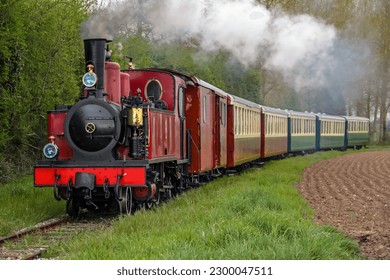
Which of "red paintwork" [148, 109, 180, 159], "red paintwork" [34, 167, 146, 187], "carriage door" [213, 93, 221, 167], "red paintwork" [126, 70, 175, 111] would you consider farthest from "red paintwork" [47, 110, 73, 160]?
"carriage door" [213, 93, 221, 167]

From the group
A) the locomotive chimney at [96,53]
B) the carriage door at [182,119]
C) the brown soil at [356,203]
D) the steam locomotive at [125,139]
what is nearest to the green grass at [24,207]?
the steam locomotive at [125,139]

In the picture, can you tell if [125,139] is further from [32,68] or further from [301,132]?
[301,132]

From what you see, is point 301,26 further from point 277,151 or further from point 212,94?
point 212,94

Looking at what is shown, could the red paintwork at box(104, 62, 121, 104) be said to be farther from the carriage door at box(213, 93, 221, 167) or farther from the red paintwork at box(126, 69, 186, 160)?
the carriage door at box(213, 93, 221, 167)

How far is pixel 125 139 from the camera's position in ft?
37.0

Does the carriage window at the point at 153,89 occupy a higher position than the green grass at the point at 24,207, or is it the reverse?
the carriage window at the point at 153,89

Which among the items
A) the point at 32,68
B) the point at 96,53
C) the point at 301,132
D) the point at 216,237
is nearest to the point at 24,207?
the point at 96,53

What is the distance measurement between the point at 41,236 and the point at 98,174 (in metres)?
1.66

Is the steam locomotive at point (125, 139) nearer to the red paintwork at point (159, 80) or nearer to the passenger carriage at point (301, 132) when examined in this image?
the red paintwork at point (159, 80)

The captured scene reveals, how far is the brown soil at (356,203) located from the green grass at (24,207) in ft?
17.4

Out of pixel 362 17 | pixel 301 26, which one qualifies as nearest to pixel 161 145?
pixel 301 26

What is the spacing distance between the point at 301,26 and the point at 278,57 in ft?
7.34

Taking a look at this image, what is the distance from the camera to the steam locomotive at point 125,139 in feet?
35.9

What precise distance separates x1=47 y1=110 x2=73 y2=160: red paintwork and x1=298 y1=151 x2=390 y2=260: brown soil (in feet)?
15.9
